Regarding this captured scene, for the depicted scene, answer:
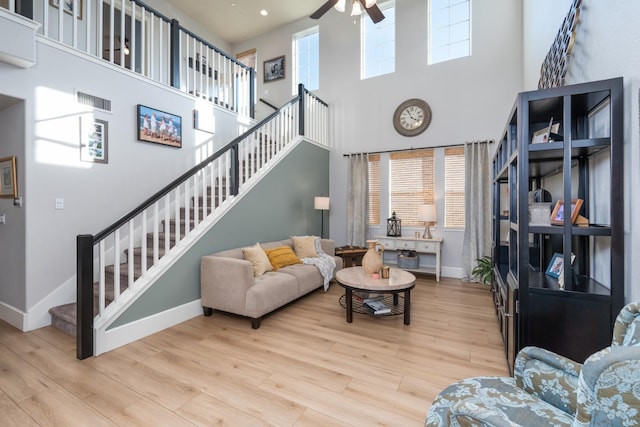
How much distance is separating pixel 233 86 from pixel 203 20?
2.46m

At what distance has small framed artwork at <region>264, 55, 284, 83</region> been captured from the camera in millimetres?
7082

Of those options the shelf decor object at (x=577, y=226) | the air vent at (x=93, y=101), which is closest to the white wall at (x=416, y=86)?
the shelf decor object at (x=577, y=226)

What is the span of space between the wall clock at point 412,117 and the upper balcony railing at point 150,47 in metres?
2.99

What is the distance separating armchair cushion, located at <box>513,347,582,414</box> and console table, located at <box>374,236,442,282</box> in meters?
3.68

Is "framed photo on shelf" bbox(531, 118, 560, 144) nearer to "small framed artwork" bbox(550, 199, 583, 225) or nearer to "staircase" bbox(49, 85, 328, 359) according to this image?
"small framed artwork" bbox(550, 199, 583, 225)

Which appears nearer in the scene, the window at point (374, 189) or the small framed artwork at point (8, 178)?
the small framed artwork at point (8, 178)

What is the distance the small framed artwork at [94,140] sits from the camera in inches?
133

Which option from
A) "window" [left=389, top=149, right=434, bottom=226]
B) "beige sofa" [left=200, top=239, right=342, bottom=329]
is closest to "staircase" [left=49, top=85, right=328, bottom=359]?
"beige sofa" [left=200, top=239, right=342, bottom=329]

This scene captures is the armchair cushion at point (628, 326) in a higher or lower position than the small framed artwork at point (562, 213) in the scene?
lower

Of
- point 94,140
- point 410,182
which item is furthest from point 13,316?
point 410,182

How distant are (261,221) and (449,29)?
4819 millimetres

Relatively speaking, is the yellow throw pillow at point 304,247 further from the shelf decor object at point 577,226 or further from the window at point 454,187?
the shelf decor object at point 577,226

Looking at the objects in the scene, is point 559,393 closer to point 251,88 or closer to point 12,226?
point 12,226

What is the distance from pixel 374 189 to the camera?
5906 millimetres
